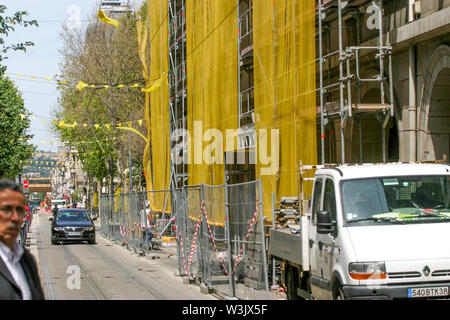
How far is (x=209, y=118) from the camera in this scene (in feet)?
93.2

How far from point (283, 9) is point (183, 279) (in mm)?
7546

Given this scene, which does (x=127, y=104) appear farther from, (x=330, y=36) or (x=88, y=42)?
(x=330, y=36)

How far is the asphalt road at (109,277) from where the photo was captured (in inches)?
599

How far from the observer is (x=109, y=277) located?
62.1ft

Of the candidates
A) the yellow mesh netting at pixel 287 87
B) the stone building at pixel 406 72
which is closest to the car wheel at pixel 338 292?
the stone building at pixel 406 72

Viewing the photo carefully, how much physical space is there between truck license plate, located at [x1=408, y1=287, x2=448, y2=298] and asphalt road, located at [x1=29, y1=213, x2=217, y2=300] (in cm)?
653

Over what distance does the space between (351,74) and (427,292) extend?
1102cm

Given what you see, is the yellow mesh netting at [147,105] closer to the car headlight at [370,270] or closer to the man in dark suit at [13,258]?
the car headlight at [370,270]

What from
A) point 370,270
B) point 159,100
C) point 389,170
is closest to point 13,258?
point 370,270

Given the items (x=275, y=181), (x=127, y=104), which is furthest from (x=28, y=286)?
(x=127, y=104)

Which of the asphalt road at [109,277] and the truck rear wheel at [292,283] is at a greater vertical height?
the truck rear wheel at [292,283]

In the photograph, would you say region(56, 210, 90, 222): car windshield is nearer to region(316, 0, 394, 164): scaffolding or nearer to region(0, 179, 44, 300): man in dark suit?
region(316, 0, 394, 164): scaffolding

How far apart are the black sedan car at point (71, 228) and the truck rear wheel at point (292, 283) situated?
73.2 ft

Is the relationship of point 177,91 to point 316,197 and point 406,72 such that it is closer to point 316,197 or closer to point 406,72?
Result: point 406,72
